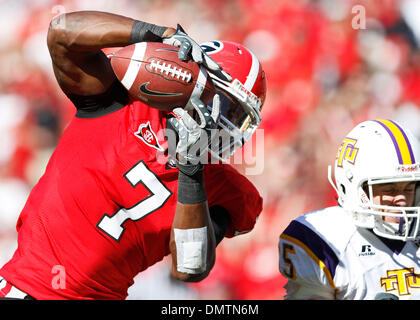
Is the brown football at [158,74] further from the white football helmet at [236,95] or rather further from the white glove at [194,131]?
the white football helmet at [236,95]

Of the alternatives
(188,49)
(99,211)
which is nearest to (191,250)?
(99,211)

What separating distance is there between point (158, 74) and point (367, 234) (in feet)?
2.82

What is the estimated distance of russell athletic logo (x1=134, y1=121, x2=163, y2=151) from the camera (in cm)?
167

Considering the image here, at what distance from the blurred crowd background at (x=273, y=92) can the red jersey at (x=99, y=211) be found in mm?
1277

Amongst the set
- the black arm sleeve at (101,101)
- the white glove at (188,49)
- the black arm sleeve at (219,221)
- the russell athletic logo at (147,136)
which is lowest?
the black arm sleeve at (219,221)

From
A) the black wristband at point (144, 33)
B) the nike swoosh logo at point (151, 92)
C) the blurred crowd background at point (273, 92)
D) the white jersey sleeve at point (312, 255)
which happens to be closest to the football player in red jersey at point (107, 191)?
the black wristband at point (144, 33)

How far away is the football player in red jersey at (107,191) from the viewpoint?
5.10 feet

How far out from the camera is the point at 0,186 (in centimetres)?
288

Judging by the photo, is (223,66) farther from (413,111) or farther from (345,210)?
(413,111)

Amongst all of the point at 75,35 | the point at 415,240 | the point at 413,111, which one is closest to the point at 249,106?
the point at 75,35

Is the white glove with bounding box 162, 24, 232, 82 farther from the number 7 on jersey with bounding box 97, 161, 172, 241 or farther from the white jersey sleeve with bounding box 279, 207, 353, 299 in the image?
the white jersey sleeve with bounding box 279, 207, 353, 299

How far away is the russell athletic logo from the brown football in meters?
0.19

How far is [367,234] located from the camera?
1692mm

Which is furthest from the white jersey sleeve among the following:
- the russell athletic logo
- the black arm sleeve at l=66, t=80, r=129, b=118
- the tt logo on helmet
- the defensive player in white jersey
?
the black arm sleeve at l=66, t=80, r=129, b=118
